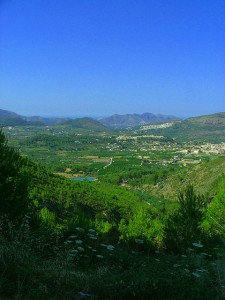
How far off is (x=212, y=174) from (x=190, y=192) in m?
60.8

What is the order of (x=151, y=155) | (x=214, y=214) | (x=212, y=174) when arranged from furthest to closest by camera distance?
1. (x=151, y=155)
2. (x=212, y=174)
3. (x=214, y=214)

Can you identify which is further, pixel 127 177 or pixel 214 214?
pixel 127 177

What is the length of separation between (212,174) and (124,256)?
68.5 m

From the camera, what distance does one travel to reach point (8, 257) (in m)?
4.30

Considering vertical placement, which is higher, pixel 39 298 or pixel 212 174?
pixel 39 298

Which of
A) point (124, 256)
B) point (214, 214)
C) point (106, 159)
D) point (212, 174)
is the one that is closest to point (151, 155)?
point (106, 159)

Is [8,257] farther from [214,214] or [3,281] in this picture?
[214,214]

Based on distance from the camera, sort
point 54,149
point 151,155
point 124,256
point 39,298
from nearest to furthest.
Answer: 1. point 39,298
2. point 124,256
3. point 151,155
4. point 54,149

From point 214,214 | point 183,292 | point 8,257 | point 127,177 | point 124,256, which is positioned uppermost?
point 8,257

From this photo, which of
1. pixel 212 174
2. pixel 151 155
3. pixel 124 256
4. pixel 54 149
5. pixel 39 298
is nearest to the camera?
pixel 39 298

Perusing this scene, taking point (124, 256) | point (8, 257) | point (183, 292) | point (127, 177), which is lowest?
point (127, 177)

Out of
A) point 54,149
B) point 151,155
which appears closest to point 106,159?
point 151,155

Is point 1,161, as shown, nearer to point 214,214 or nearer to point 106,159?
point 214,214

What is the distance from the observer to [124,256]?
728 centimetres
